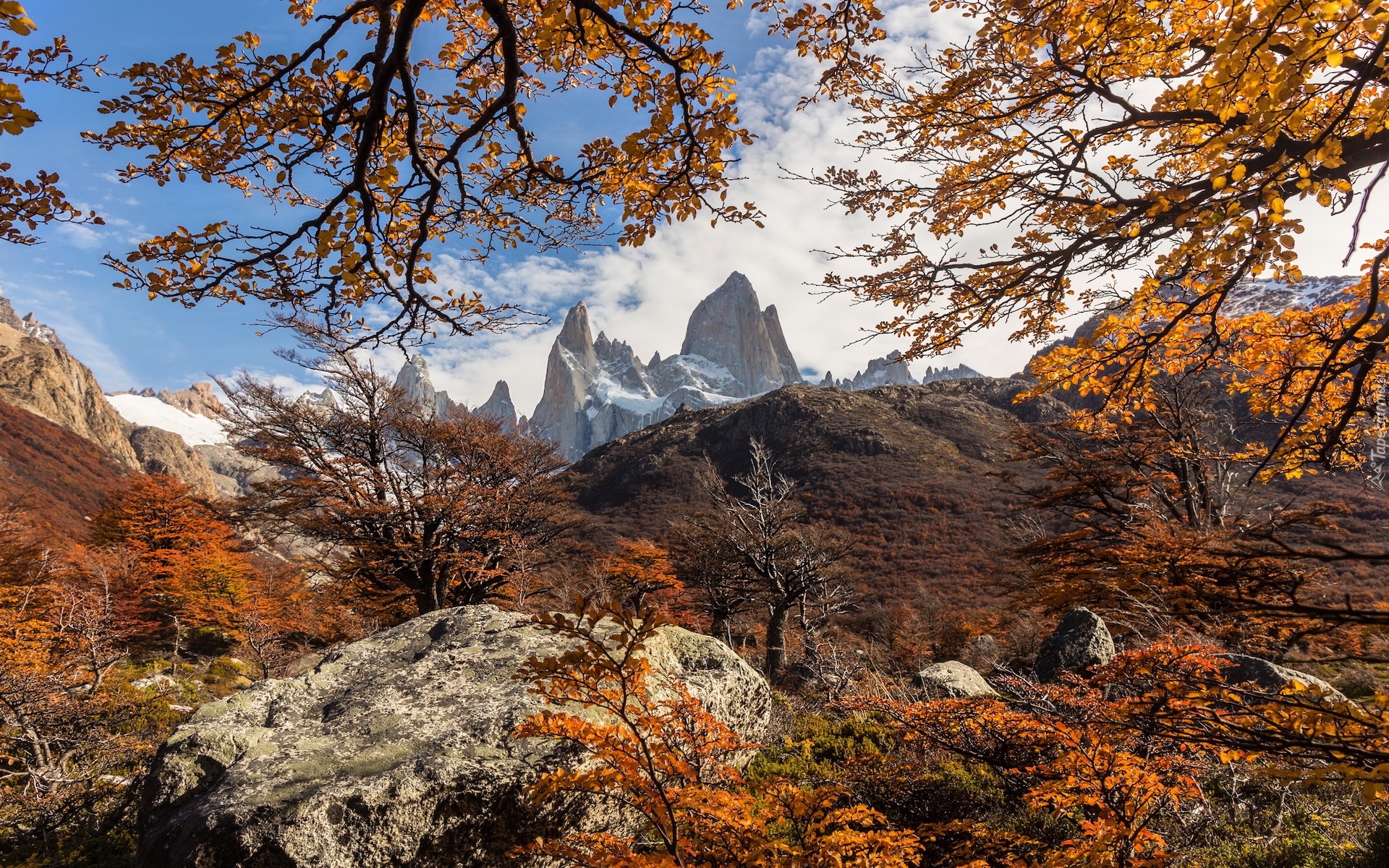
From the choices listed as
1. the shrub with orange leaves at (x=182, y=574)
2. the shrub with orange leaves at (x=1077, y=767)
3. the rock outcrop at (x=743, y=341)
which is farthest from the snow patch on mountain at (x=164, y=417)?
the shrub with orange leaves at (x=1077, y=767)

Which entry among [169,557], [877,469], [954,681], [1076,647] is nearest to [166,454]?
[169,557]

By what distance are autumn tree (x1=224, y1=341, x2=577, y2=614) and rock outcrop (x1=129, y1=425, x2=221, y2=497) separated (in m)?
76.5

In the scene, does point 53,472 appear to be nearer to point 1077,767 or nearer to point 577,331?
point 1077,767

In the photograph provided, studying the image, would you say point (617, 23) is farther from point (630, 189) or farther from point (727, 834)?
point (727, 834)

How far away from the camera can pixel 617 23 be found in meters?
2.41

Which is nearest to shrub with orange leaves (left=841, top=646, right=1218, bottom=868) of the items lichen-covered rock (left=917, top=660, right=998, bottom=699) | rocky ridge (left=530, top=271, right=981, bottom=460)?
lichen-covered rock (left=917, top=660, right=998, bottom=699)

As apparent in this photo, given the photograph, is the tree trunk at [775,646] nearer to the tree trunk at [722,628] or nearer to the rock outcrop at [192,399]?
the tree trunk at [722,628]

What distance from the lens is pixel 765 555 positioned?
1153cm

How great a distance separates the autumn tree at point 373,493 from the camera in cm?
1105

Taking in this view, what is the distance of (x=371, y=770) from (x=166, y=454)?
99.9 m

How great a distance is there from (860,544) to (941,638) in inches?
578

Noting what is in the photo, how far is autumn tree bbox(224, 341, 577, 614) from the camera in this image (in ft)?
Result: 36.3

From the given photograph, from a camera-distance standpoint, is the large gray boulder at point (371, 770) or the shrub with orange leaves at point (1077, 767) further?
the large gray boulder at point (371, 770)

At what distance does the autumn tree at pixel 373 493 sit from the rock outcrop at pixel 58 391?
55992mm
